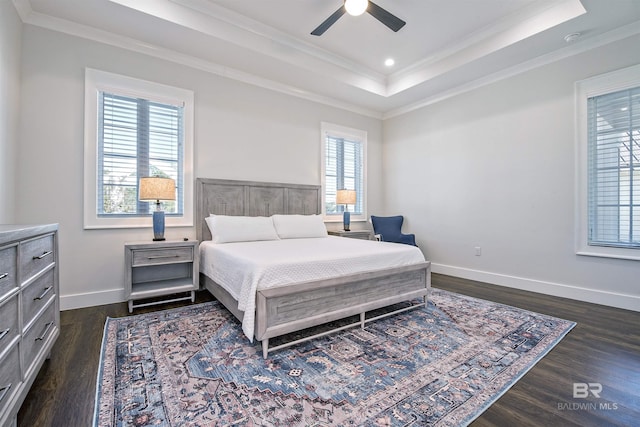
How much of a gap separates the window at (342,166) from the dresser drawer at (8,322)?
391 cm

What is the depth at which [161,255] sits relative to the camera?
304 cm

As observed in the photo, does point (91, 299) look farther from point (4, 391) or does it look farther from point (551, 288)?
point (551, 288)

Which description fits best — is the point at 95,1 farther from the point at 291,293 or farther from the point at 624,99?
the point at 624,99

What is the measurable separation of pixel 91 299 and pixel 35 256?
1.83m

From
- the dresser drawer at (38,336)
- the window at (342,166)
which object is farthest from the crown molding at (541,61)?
the dresser drawer at (38,336)

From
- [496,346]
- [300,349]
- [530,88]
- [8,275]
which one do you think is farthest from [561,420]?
[530,88]

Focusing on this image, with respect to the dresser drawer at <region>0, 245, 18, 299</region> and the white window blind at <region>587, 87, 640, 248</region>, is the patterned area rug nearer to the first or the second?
Result: the dresser drawer at <region>0, 245, 18, 299</region>

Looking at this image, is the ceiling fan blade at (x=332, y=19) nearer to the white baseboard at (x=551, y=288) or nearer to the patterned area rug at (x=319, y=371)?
the patterned area rug at (x=319, y=371)

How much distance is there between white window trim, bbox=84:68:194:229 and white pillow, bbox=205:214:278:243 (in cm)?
47

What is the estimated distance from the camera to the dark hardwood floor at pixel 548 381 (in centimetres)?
146

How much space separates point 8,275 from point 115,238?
6.96 feet

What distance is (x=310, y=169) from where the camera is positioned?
4.76 metres

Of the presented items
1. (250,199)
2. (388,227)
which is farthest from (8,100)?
(388,227)

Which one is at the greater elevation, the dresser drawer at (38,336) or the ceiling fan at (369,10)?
the ceiling fan at (369,10)
